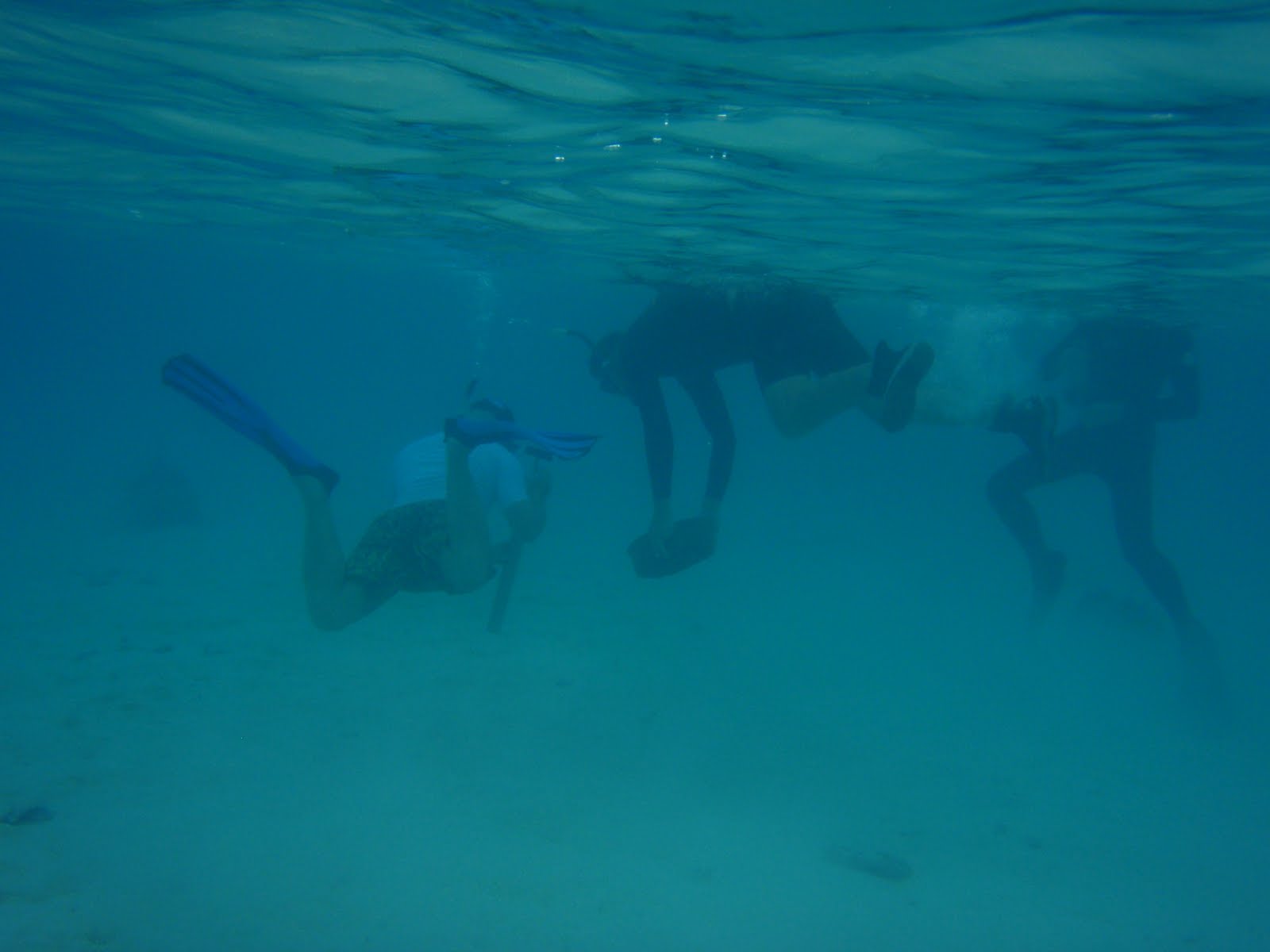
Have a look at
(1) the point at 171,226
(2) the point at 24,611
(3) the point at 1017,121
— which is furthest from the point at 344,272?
(3) the point at 1017,121

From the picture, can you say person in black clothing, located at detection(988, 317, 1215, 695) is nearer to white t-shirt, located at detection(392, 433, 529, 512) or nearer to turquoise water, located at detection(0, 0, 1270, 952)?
turquoise water, located at detection(0, 0, 1270, 952)

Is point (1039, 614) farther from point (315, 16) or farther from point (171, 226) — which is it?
point (171, 226)

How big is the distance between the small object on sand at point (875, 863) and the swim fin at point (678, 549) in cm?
362

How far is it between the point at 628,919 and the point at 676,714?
481cm

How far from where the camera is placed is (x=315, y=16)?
6.97 metres

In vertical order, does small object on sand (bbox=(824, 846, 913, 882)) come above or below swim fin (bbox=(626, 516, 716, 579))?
below

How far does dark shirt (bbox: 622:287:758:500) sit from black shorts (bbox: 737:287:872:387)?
39 cm

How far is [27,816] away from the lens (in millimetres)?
7219

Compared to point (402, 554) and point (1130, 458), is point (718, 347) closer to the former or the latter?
point (402, 554)

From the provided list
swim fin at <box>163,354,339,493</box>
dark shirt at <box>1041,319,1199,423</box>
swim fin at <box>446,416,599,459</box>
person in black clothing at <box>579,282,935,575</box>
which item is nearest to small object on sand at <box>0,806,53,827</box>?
swim fin at <box>163,354,339,493</box>

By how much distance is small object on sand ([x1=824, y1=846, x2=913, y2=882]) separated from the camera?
8.08 meters

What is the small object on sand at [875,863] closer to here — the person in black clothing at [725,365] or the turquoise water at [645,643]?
the turquoise water at [645,643]

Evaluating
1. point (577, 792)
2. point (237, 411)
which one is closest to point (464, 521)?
point (237, 411)

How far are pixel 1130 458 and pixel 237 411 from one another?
14.3 meters
